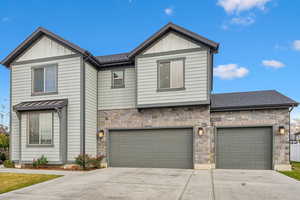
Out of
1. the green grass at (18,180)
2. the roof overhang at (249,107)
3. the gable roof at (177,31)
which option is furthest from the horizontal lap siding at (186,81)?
the green grass at (18,180)

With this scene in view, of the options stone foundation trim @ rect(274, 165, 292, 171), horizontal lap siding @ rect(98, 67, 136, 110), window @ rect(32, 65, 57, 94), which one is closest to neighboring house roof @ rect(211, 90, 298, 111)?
stone foundation trim @ rect(274, 165, 292, 171)

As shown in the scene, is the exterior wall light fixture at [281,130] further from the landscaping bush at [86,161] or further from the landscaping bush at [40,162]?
the landscaping bush at [40,162]

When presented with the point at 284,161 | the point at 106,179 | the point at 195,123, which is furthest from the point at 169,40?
the point at 284,161

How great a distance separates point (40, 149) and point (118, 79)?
5.35 m

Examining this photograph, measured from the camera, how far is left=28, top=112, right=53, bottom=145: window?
1018cm

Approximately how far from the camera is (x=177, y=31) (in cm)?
1022

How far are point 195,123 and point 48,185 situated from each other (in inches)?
268

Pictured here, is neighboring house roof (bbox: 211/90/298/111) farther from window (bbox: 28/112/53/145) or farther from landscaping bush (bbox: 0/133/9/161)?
landscaping bush (bbox: 0/133/9/161)

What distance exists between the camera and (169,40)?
1042cm

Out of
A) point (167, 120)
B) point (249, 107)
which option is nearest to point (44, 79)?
point (167, 120)

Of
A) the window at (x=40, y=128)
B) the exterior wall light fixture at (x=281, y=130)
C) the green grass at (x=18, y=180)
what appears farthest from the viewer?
the window at (x=40, y=128)

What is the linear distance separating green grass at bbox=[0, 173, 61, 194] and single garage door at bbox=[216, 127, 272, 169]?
7.70 meters

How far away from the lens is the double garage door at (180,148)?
390 inches

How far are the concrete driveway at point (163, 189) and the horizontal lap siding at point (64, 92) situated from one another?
272cm
